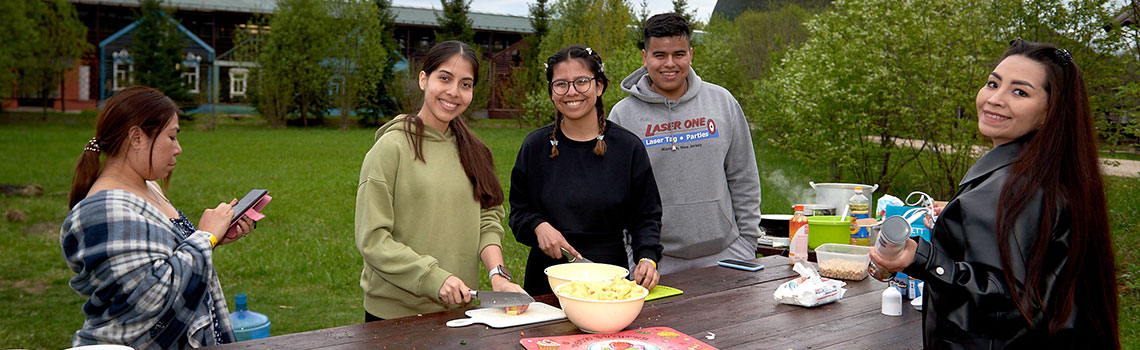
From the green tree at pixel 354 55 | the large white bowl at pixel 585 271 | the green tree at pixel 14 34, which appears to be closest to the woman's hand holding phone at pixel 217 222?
the large white bowl at pixel 585 271

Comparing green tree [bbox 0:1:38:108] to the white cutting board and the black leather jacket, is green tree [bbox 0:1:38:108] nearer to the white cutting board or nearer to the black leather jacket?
the white cutting board

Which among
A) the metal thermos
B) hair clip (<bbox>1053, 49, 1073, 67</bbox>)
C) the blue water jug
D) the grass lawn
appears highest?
hair clip (<bbox>1053, 49, 1073, 67</bbox>)

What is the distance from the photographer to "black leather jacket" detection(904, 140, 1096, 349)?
194cm

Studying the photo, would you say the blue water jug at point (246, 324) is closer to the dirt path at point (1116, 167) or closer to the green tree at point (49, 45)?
the dirt path at point (1116, 167)

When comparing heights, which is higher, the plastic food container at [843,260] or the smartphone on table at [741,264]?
the plastic food container at [843,260]

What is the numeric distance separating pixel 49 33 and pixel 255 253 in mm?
28090

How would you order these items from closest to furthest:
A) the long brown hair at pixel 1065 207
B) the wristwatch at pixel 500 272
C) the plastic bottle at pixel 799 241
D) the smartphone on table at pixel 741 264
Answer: the long brown hair at pixel 1065 207
the wristwatch at pixel 500 272
the smartphone on table at pixel 741 264
the plastic bottle at pixel 799 241

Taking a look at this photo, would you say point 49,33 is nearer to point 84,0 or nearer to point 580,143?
point 84,0

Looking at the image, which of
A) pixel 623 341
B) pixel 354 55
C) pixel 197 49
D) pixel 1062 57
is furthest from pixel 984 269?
pixel 197 49

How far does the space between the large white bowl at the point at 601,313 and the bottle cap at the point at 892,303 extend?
0.97 m

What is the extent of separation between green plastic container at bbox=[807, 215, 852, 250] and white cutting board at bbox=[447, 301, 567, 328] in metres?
1.58

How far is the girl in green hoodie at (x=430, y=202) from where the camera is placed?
2795 millimetres

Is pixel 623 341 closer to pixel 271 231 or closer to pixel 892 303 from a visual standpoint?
pixel 892 303

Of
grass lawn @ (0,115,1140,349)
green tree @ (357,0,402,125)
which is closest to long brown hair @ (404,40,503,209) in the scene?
grass lawn @ (0,115,1140,349)
